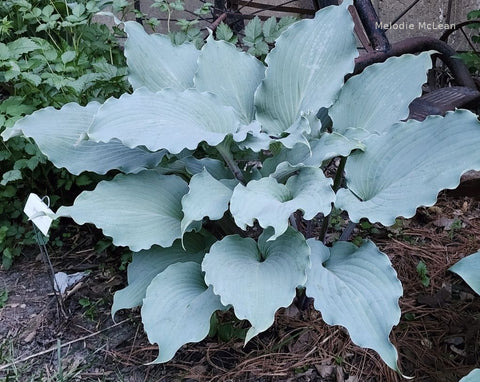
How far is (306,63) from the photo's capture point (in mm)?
1430

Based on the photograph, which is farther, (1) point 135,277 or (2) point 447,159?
(1) point 135,277

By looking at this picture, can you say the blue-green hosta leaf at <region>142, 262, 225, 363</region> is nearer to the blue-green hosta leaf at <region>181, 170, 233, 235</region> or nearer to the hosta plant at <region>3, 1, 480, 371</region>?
the hosta plant at <region>3, 1, 480, 371</region>

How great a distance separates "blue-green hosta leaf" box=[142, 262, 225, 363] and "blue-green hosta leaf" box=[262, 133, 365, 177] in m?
0.33

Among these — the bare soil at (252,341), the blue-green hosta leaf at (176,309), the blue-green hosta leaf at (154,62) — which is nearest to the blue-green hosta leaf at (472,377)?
the bare soil at (252,341)

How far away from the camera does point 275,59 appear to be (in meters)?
Result: 1.42

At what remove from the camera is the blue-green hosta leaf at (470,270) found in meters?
1.12

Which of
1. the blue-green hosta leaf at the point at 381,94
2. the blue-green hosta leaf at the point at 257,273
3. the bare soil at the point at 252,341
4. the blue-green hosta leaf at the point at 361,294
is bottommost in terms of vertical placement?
the bare soil at the point at 252,341

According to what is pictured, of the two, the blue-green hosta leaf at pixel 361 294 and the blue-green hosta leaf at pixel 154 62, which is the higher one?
the blue-green hosta leaf at pixel 154 62

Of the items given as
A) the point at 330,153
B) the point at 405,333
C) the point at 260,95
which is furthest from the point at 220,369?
the point at 260,95

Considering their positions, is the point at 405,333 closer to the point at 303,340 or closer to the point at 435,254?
the point at 303,340

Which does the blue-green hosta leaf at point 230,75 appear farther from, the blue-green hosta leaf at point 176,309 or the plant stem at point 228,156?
the blue-green hosta leaf at point 176,309

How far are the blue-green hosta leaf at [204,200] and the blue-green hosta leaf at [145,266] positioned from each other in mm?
202

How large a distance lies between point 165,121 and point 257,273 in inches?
15.7

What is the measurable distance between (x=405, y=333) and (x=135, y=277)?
721 millimetres
